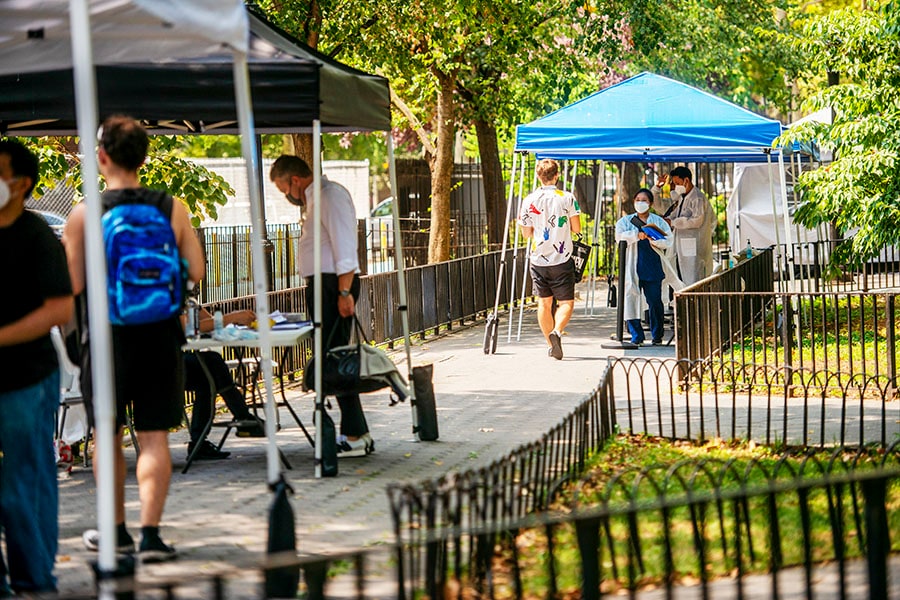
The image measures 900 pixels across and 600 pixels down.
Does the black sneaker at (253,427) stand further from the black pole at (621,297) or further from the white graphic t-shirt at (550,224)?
the black pole at (621,297)

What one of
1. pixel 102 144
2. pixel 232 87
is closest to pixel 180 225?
pixel 102 144

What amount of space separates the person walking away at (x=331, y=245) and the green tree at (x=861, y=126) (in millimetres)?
6508

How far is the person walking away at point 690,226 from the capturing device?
15680mm

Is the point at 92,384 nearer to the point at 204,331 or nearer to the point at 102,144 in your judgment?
the point at 102,144

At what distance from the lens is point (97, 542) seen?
642 cm

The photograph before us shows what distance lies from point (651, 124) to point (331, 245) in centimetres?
665

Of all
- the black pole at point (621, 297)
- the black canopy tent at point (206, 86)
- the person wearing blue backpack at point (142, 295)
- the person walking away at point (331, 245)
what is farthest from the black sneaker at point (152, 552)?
the black pole at point (621, 297)

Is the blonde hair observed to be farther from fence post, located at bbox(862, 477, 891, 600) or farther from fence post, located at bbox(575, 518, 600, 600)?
fence post, located at bbox(575, 518, 600, 600)

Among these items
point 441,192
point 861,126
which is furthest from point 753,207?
point 861,126

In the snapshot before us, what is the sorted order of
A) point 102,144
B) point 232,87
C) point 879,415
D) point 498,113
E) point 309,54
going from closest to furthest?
1. point 102,144
2. point 232,87
3. point 309,54
4. point 879,415
5. point 498,113

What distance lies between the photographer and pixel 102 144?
593cm

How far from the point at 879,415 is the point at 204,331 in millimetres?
5237

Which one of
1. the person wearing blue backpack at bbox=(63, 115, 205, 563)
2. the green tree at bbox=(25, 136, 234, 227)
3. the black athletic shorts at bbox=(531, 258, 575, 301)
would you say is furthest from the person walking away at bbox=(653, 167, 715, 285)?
the person wearing blue backpack at bbox=(63, 115, 205, 563)

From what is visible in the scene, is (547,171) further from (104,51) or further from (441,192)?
(104,51)
